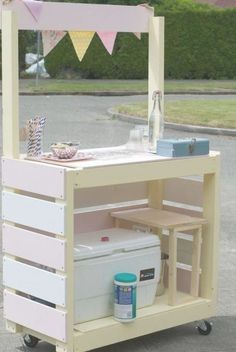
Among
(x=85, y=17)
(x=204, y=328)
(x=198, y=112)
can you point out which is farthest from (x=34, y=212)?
(x=198, y=112)

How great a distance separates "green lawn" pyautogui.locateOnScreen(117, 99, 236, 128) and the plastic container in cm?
1026

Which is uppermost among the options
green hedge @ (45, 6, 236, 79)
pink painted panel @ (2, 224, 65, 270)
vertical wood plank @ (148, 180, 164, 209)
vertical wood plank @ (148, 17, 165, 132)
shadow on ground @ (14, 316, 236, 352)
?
green hedge @ (45, 6, 236, 79)

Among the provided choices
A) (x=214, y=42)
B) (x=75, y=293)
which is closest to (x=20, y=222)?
(x=75, y=293)

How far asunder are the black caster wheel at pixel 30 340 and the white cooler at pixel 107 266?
0.98 feet

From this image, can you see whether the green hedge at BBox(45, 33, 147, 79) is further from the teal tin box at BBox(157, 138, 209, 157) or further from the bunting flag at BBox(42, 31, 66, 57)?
the teal tin box at BBox(157, 138, 209, 157)

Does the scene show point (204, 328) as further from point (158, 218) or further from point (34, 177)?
point (34, 177)

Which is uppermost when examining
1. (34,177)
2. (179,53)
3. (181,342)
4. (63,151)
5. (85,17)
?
(179,53)

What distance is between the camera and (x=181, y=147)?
167 inches

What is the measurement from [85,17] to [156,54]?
573mm

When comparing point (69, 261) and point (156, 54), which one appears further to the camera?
point (156, 54)

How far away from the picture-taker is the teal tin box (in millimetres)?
4215

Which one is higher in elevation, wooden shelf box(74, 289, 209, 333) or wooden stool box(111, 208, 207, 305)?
wooden stool box(111, 208, 207, 305)

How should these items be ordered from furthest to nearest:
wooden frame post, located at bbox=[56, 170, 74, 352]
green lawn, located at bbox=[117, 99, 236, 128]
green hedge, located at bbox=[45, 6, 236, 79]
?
green hedge, located at bbox=[45, 6, 236, 79], green lawn, located at bbox=[117, 99, 236, 128], wooden frame post, located at bbox=[56, 170, 74, 352]

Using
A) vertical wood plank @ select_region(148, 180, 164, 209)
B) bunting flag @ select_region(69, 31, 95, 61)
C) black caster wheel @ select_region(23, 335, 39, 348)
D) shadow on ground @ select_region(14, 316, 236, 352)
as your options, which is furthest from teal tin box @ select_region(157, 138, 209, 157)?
black caster wheel @ select_region(23, 335, 39, 348)
